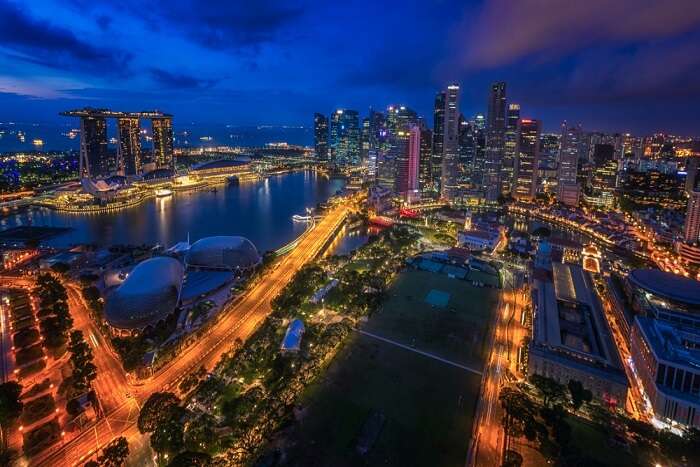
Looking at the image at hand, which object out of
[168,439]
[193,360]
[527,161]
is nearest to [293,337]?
[193,360]

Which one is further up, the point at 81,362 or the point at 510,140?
the point at 510,140

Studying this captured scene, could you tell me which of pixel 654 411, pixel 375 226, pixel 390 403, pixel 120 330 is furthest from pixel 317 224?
pixel 654 411

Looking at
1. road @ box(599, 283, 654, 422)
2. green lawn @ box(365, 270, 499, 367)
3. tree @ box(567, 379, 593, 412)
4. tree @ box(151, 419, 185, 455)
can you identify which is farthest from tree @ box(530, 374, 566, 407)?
tree @ box(151, 419, 185, 455)

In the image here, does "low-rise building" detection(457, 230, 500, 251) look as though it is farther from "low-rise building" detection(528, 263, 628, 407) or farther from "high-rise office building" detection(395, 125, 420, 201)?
"high-rise office building" detection(395, 125, 420, 201)

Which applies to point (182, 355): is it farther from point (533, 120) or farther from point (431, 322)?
point (533, 120)

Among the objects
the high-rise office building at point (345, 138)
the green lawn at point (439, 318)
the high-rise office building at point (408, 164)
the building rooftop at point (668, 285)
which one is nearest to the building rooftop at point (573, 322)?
the building rooftop at point (668, 285)

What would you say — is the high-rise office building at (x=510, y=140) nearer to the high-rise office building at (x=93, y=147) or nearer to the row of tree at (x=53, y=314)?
the row of tree at (x=53, y=314)

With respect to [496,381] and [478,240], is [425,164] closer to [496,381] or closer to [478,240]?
[478,240]

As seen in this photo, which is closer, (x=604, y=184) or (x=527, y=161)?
(x=527, y=161)
